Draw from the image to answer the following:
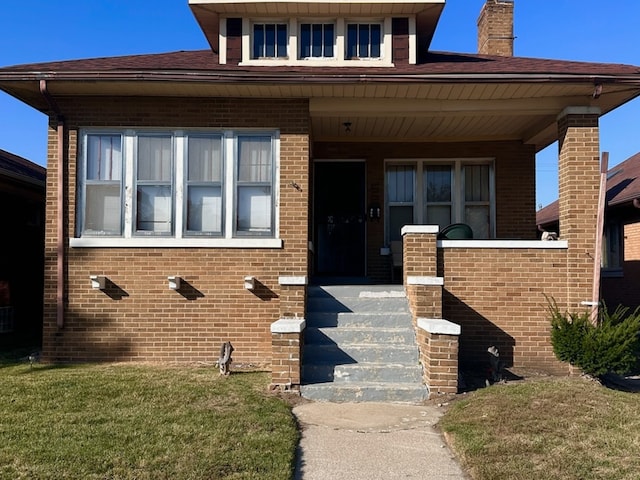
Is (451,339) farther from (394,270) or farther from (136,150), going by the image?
(136,150)

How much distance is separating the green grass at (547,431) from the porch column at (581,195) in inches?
72.9

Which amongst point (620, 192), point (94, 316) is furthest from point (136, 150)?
point (620, 192)

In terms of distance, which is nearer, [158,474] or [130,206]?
[158,474]

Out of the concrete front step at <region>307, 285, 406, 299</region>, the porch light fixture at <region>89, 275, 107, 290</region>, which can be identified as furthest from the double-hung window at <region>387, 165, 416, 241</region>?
the porch light fixture at <region>89, 275, 107, 290</region>

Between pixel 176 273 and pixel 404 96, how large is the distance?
4215 millimetres

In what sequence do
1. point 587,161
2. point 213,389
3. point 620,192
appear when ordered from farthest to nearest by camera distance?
point 620,192 < point 587,161 < point 213,389

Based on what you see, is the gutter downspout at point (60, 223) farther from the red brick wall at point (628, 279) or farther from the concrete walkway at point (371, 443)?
the red brick wall at point (628, 279)

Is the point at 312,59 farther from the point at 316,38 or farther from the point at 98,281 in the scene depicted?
the point at 98,281

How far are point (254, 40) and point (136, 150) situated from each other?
269 centimetres

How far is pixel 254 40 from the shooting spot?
360 inches

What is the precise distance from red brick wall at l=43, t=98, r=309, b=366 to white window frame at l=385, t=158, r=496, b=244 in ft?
10.3

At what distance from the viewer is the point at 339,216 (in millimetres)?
10828

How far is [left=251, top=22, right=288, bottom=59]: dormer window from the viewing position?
29.9 ft

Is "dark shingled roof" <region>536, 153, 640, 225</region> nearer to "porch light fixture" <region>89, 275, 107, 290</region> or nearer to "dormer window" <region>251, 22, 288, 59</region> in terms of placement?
"dormer window" <region>251, 22, 288, 59</region>
